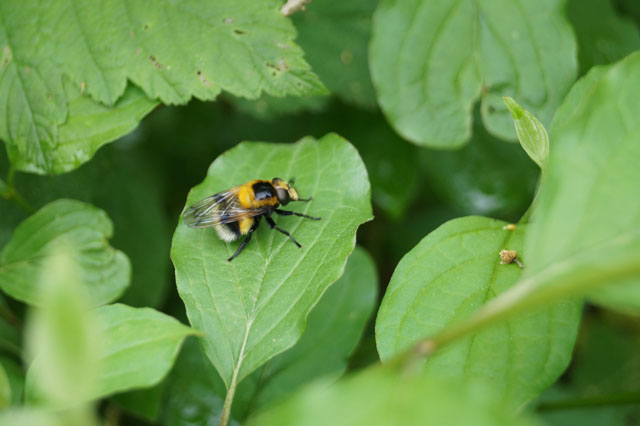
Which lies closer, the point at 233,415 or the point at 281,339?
the point at 281,339

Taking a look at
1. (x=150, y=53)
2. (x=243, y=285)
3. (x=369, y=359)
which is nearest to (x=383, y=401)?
(x=243, y=285)

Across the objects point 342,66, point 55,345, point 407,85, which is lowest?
point 342,66

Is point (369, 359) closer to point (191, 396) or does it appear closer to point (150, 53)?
point (191, 396)

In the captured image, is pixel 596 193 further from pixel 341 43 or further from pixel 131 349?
pixel 341 43

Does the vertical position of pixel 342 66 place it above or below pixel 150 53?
below

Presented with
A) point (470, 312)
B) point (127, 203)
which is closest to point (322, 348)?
point (470, 312)

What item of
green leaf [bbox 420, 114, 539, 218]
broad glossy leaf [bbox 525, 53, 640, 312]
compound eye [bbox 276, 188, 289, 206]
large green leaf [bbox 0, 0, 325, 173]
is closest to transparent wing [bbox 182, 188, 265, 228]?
compound eye [bbox 276, 188, 289, 206]

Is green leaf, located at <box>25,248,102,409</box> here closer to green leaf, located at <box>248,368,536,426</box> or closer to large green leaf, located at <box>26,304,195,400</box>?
green leaf, located at <box>248,368,536,426</box>
